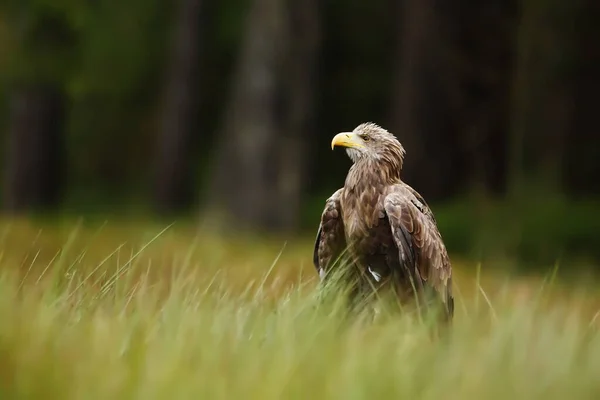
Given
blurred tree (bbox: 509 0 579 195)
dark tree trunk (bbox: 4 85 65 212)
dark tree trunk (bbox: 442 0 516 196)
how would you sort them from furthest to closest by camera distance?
dark tree trunk (bbox: 4 85 65 212) → dark tree trunk (bbox: 442 0 516 196) → blurred tree (bbox: 509 0 579 195)

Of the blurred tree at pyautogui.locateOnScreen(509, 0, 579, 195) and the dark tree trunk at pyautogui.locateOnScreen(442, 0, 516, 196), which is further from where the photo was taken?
the dark tree trunk at pyautogui.locateOnScreen(442, 0, 516, 196)

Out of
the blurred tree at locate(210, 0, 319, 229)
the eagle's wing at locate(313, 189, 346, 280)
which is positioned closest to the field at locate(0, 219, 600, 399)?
the eagle's wing at locate(313, 189, 346, 280)

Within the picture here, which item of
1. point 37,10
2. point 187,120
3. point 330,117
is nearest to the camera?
point 37,10

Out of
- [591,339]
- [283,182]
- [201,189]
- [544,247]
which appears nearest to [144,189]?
[201,189]

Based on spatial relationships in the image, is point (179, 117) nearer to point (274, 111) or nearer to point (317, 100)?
point (317, 100)

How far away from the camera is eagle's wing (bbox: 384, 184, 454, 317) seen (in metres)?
5.08

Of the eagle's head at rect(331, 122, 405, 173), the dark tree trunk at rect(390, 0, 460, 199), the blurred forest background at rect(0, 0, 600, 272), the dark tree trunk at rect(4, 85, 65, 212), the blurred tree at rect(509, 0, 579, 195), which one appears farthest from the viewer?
the dark tree trunk at rect(4, 85, 65, 212)

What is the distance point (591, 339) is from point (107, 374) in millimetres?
1892

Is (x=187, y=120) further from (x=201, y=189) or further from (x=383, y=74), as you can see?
(x=383, y=74)

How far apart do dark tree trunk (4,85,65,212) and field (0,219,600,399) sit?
940 cm

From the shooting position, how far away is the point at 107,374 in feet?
10.5

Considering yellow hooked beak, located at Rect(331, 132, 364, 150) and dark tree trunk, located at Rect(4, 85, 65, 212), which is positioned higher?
yellow hooked beak, located at Rect(331, 132, 364, 150)

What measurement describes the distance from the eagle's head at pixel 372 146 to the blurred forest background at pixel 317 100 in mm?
4675

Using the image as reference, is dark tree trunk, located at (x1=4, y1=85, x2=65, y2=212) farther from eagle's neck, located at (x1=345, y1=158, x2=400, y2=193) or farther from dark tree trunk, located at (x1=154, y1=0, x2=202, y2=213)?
eagle's neck, located at (x1=345, y1=158, x2=400, y2=193)
